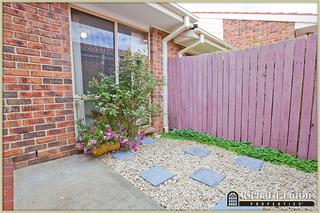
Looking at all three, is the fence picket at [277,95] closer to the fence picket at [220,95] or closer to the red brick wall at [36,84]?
the fence picket at [220,95]

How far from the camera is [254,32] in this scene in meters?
6.18

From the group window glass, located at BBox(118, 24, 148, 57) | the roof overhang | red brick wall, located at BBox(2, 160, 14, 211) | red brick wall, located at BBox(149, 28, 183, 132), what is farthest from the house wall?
red brick wall, located at BBox(149, 28, 183, 132)

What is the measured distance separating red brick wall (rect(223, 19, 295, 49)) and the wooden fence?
4.05 meters

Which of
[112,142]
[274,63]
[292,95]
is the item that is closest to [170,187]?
[112,142]

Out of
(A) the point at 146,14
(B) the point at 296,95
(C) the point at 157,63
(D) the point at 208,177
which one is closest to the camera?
(D) the point at 208,177

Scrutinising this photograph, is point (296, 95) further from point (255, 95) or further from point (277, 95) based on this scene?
point (255, 95)

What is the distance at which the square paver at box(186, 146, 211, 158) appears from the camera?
2.67 metres

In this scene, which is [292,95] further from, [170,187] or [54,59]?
[54,59]

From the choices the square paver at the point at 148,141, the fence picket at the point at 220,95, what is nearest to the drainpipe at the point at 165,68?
the square paver at the point at 148,141

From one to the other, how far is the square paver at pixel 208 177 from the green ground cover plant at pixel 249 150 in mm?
934

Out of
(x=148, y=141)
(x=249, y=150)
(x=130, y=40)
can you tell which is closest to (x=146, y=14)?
(x=130, y=40)

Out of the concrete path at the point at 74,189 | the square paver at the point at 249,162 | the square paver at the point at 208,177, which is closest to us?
the concrete path at the point at 74,189

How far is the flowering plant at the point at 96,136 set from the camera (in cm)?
243

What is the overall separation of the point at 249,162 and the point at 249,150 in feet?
1.31
